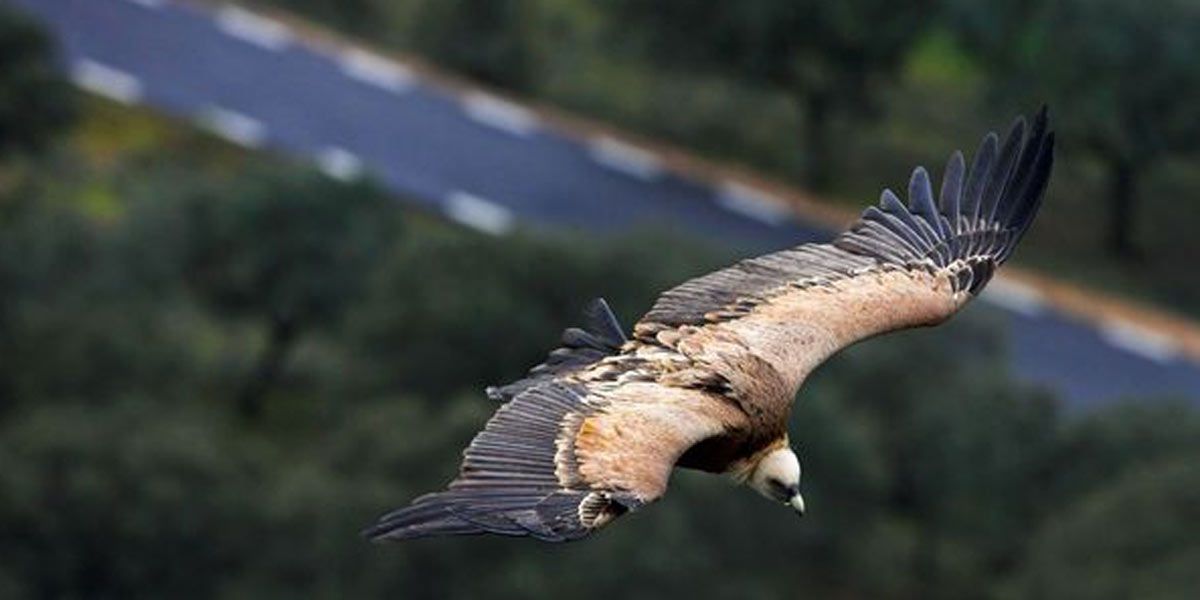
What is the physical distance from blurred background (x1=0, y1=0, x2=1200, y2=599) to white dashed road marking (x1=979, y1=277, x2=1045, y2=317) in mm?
108

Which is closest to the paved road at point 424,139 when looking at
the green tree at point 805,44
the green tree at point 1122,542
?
the green tree at point 805,44

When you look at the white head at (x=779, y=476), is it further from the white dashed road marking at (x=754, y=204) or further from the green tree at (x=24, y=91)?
the white dashed road marking at (x=754, y=204)

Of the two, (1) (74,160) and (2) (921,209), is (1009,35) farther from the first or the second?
(2) (921,209)

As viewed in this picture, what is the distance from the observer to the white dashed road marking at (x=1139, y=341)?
6994 centimetres

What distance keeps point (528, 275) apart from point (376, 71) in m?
19.8

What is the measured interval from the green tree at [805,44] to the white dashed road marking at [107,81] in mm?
9655

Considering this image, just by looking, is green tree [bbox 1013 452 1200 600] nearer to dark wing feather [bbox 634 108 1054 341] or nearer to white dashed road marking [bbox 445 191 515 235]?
white dashed road marking [bbox 445 191 515 235]

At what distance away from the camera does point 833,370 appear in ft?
196

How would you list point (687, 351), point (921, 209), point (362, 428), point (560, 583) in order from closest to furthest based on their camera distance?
point (687, 351)
point (921, 209)
point (560, 583)
point (362, 428)

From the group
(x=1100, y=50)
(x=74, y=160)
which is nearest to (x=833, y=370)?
(x=1100, y=50)

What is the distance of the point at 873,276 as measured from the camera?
32.4 metres

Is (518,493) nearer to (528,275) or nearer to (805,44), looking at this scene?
(528,275)

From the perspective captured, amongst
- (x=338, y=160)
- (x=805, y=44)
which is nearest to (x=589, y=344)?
(x=805, y=44)

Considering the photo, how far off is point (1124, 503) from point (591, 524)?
2851 centimetres
